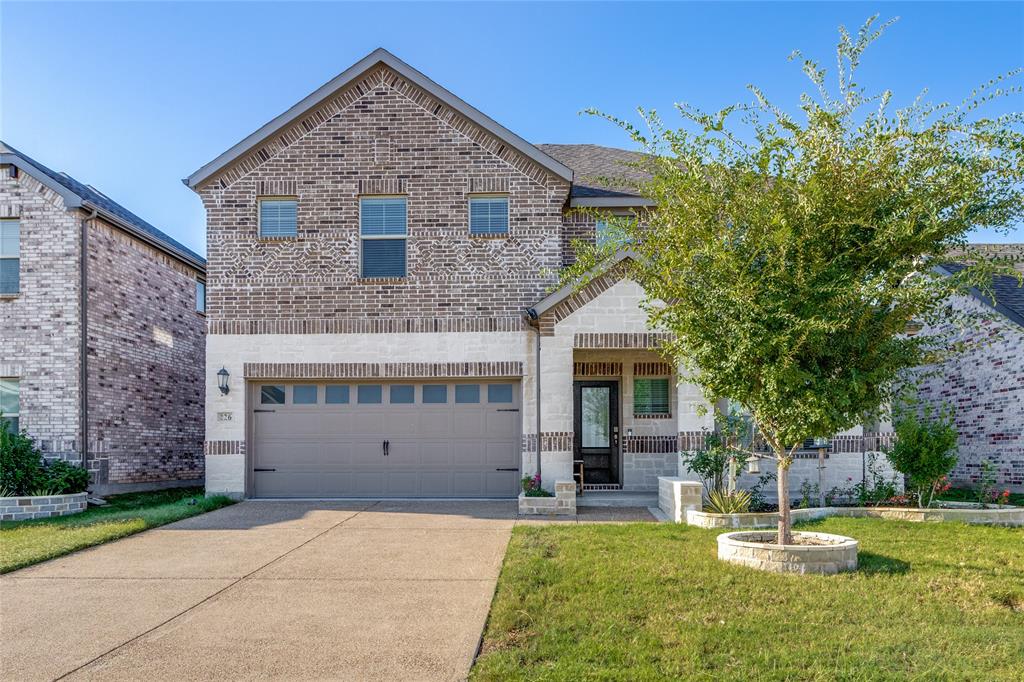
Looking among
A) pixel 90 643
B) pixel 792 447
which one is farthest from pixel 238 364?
pixel 792 447

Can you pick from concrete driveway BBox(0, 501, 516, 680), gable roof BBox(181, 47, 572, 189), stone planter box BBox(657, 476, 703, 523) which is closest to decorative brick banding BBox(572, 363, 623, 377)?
gable roof BBox(181, 47, 572, 189)

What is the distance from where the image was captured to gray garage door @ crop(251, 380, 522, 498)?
14148 mm

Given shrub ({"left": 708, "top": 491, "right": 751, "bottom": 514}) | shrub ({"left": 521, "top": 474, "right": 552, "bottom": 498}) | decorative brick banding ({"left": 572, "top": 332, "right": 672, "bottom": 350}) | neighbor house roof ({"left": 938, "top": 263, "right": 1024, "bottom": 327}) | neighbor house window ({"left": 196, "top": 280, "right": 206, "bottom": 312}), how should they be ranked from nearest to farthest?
1. shrub ({"left": 708, "top": 491, "right": 751, "bottom": 514})
2. shrub ({"left": 521, "top": 474, "right": 552, "bottom": 498})
3. decorative brick banding ({"left": 572, "top": 332, "right": 672, "bottom": 350})
4. neighbor house roof ({"left": 938, "top": 263, "right": 1024, "bottom": 327})
5. neighbor house window ({"left": 196, "top": 280, "right": 206, "bottom": 312})

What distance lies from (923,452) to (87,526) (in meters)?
12.1

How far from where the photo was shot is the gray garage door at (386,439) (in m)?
14.1

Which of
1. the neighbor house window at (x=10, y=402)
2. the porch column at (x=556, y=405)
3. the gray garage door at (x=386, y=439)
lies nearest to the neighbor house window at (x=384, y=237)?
the gray garage door at (x=386, y=439)

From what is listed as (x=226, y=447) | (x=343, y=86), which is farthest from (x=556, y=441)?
(x=343, y=86)

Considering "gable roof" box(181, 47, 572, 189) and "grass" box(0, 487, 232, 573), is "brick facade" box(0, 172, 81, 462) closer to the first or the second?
"grass" box(0, 487, 232, 573)

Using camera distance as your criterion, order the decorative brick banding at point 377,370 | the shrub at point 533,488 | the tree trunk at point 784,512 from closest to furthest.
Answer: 1. the tree trunk at point 784,512
2. the shrub at point 533,488
3. the decorative brick banding at point 377,370

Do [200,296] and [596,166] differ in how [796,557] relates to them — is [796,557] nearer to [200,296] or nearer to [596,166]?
[596,166]

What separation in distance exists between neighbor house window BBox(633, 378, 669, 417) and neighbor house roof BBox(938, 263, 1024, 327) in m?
6.17

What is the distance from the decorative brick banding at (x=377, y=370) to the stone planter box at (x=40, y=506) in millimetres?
3463

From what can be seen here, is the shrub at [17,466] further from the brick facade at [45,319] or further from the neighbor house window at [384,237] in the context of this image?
the neighbor house window at [384,237]

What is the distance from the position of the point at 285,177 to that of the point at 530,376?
19.4 ft
